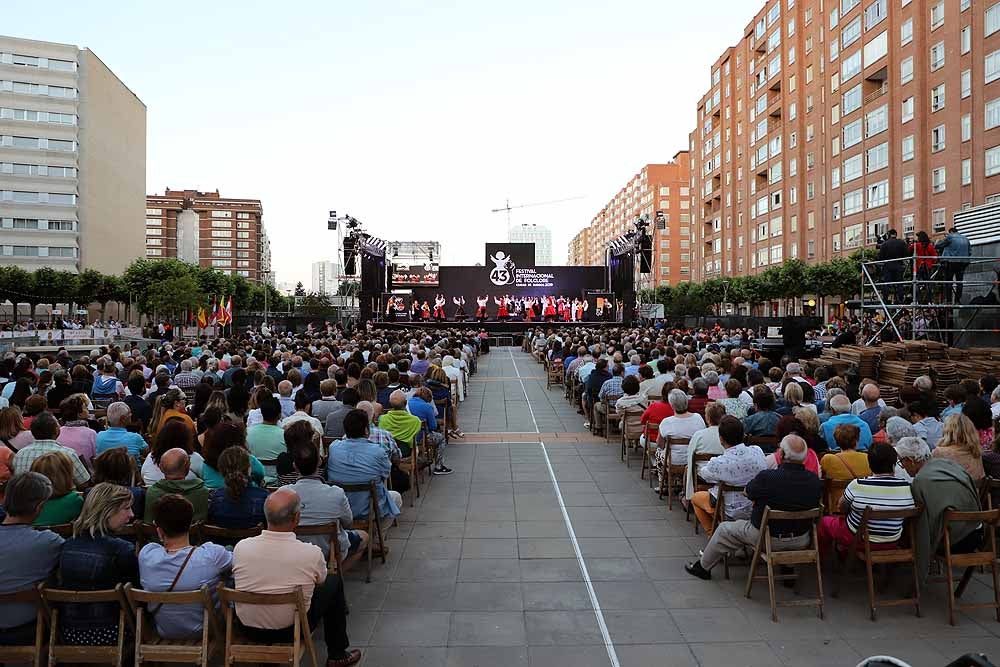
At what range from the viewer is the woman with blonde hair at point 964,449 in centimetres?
513

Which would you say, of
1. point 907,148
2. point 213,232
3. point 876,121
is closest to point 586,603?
point 907,148

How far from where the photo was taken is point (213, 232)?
415ft

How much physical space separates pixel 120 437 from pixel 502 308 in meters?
30.5

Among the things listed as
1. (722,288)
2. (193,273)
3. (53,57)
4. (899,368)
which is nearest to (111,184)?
(53,57)

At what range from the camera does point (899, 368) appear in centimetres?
995

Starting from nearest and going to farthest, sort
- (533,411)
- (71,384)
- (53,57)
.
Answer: (71,384) < (533,411) < (53,57)

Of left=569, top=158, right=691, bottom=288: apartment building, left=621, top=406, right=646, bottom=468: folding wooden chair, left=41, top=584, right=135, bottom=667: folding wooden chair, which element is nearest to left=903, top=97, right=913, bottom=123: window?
left=621, top=406, right=646, bottom=468: folding wooden chair

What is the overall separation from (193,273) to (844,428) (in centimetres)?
5648

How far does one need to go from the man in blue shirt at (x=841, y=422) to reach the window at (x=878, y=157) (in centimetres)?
3894

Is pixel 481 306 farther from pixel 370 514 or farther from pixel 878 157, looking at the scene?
pixel 370 514

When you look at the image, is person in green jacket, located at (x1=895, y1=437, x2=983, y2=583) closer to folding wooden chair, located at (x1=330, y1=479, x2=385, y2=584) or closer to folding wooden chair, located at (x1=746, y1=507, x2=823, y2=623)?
folding wooden chair, located at (x1=746, y1=507, x2=823, y2=623)

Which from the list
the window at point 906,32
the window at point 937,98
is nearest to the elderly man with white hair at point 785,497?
the window at point 937,98

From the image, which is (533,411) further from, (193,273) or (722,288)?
(193,273)

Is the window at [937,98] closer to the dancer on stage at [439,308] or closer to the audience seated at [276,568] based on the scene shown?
the dancer on stage at [439,308]
